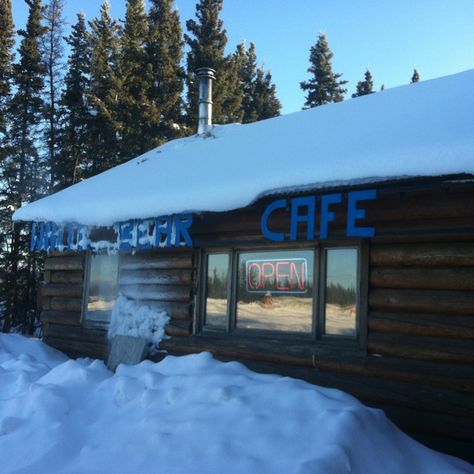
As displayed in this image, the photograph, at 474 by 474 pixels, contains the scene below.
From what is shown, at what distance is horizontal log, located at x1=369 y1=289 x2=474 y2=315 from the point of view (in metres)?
4.50

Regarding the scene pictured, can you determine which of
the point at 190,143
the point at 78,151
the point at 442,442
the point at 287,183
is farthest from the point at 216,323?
the point at 78,151

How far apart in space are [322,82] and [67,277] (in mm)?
28406

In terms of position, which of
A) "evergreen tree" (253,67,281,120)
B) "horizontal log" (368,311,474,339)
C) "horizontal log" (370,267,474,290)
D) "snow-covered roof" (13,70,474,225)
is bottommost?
"horizontal log" (368,311,474,339)

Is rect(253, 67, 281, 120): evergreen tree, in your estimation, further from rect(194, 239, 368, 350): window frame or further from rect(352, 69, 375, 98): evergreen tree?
rect(194, 239, 368, 350): window frame

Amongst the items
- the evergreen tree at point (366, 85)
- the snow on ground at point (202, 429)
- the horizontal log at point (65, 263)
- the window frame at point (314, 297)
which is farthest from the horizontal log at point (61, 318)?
the evergreen tree at point (366, 85)

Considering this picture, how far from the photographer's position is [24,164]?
23516 mm

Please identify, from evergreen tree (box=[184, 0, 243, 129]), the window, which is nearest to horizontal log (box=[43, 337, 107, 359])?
the window

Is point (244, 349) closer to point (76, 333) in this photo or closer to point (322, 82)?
point (76, 333)

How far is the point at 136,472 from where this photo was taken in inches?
141

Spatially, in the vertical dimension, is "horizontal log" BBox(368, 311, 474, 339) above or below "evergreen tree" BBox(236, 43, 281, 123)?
below

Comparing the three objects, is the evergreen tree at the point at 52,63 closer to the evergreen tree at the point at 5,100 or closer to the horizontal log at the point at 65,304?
the evergreen tree at the point at 5,100

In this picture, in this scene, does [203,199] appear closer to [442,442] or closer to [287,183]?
[287,183]

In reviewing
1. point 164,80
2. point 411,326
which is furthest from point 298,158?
point 164,80

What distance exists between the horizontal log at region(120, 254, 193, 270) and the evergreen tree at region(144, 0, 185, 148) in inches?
699
